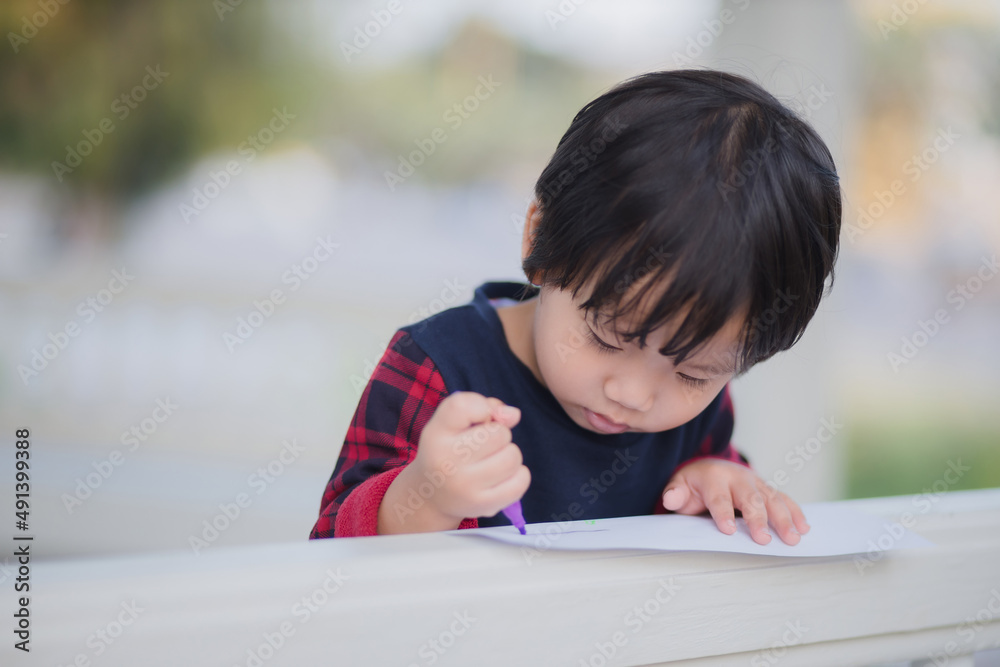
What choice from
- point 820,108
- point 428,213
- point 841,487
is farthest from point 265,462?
point 820,108

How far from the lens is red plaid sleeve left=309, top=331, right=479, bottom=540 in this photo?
905 mm

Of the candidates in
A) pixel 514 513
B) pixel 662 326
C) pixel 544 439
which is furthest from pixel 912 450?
pixel 514 513

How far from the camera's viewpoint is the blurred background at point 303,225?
342 centimetres

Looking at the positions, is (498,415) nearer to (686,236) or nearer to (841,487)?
(686,236)

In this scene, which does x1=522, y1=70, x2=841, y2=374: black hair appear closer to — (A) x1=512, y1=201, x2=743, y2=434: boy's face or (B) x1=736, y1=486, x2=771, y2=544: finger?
(A) x1=512, y1=201, x2=743, y2=434: boy's face

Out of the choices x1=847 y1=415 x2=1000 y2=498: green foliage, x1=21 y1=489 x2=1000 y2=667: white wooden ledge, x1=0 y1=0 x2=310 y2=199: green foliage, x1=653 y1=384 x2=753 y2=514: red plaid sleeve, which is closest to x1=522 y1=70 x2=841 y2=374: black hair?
x1=21 y1=489 x2=1000 y2=667: white wooden ledge

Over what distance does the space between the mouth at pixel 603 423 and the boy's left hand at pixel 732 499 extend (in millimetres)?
111

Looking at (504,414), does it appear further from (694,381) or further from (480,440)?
(694,381)

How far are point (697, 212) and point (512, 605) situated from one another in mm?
419

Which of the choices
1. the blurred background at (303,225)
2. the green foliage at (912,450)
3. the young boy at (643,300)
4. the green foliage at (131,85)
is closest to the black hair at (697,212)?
the young boy at (643,300)

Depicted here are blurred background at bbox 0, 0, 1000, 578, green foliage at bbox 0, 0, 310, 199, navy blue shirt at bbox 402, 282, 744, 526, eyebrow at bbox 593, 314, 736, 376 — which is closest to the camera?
eyebrow at bbox 593, 314, 736, 376

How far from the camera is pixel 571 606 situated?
562 mm

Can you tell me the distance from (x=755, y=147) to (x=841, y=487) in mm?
1634

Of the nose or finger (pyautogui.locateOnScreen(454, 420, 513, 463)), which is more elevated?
the nose
